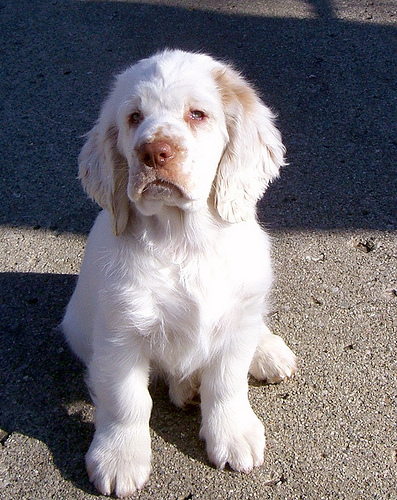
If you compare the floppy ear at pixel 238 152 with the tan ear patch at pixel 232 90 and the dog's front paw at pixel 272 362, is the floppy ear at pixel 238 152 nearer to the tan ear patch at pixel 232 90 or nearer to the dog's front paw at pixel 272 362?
the tan ear patch at pixel 232 90

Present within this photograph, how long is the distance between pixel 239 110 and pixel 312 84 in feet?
8.21

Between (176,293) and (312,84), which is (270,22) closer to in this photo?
(312,84)

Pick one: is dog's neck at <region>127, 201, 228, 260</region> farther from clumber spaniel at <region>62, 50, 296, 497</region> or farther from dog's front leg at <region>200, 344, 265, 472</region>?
dog's front leg at <region>200, 344, 265, 472</region>

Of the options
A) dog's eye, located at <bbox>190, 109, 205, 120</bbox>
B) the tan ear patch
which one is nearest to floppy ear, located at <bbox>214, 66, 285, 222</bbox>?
the tan ear patch

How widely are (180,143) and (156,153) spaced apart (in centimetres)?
8

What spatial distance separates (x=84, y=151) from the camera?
98.0 inches

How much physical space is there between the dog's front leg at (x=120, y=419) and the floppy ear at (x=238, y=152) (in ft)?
1.89

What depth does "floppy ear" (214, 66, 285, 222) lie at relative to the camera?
234 centimetres

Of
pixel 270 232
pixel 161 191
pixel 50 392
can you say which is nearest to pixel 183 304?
pixel 161 191

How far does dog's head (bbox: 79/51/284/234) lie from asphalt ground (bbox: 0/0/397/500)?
892 millimetres

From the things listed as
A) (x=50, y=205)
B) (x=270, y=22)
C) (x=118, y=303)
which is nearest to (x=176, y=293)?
(x=118, y=303)

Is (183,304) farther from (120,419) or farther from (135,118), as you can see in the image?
(135,118)

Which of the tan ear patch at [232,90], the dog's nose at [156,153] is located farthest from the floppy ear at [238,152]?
the dog's nose at [156,153]

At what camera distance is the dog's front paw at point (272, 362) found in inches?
111
